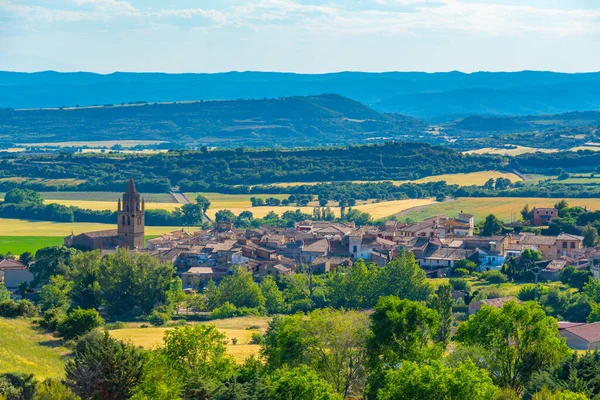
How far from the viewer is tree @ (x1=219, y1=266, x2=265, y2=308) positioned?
67625mm

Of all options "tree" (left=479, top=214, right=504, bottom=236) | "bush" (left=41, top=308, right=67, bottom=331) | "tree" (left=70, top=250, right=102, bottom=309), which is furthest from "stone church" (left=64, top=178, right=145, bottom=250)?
"bush" (left=41, top=308, right=67, bottom=331)

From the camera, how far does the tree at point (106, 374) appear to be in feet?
113

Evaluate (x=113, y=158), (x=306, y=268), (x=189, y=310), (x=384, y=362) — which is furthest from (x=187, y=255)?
(x=113, y=158)

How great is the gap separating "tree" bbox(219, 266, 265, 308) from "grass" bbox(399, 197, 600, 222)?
128ft

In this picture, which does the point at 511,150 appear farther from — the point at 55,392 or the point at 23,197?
the point at 55,392

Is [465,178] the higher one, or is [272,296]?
[272,296]

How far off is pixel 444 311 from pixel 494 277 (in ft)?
71.0

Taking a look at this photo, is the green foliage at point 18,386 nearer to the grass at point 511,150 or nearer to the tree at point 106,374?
the tree at point 106,374

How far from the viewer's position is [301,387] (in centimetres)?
3228

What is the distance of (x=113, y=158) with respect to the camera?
16838cm

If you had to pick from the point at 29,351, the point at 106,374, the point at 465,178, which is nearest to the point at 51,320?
the point at 29,351

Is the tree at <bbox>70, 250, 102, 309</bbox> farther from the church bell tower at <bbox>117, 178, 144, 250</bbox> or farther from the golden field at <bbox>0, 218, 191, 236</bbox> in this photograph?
the golden field at <bbox>0, 218, 191, 236</bbox>

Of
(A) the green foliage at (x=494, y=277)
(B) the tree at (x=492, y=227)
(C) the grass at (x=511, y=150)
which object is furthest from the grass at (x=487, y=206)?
(C) the grass at (x=511, y=150)

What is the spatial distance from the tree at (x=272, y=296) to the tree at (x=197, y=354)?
29.1 m
